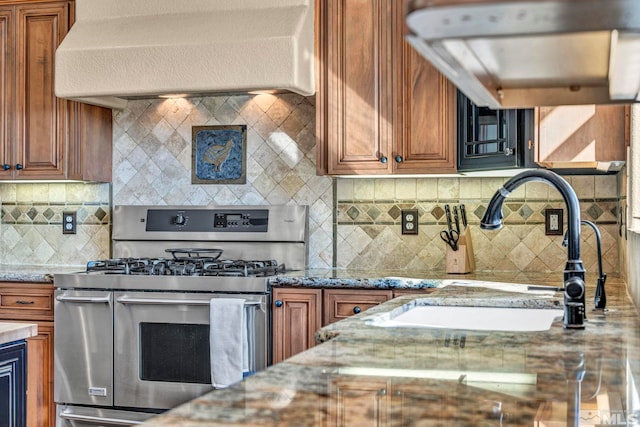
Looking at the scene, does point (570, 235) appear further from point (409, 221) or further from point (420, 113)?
point (409, 221)

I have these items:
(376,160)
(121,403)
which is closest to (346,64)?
(376,160)

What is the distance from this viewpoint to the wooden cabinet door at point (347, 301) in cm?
367

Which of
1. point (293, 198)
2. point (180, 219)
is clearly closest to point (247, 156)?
point (293, 198)

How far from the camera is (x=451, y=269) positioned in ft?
13.0

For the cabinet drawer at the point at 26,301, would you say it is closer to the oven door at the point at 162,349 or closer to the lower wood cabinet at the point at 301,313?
the oven door at the point at 162,349

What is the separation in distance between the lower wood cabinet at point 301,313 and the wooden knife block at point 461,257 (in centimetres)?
57

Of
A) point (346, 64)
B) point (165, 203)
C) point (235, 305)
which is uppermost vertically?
point (346, 64)

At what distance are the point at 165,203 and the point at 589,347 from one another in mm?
3203

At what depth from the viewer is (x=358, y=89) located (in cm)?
396

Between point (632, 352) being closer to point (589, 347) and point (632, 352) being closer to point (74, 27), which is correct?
point (589, 347)

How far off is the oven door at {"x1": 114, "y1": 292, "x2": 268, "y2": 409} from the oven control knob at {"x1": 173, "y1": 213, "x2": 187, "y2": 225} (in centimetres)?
66

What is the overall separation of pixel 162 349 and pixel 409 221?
53.5 inches

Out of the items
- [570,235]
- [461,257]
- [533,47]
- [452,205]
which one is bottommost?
[461,257]

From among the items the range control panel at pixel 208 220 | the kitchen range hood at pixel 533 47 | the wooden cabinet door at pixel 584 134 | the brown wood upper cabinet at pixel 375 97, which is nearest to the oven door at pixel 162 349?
the range control panel at pixel 208 220
